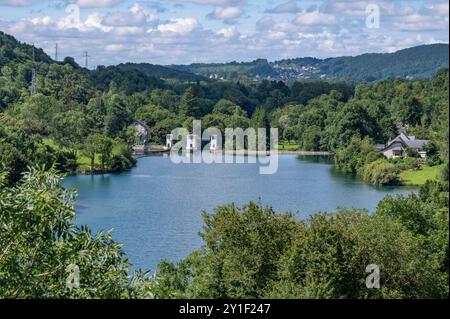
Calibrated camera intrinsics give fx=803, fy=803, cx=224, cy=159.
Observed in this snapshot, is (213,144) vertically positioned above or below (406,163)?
above

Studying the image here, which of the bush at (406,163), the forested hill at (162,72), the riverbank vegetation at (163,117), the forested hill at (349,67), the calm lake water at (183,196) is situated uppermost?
the forested hill at (349,67)

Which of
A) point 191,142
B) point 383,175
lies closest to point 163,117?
point 191,142

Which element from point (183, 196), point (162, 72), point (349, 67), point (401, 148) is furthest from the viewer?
point (349, 67)

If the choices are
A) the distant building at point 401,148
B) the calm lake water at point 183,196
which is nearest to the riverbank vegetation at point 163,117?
the distant building at point 401,148

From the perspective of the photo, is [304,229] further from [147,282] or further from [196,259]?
[147,282]

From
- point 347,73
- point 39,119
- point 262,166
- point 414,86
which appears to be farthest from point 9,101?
point 347,73

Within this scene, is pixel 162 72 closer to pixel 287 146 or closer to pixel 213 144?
pixel 287 146

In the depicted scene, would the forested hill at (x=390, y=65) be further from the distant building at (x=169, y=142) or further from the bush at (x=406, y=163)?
the bush at (x=406, y=163)
